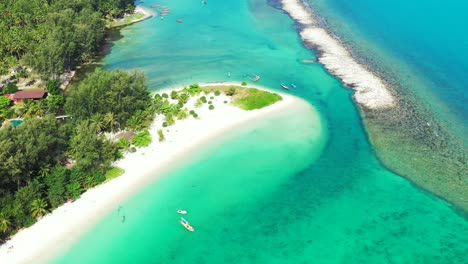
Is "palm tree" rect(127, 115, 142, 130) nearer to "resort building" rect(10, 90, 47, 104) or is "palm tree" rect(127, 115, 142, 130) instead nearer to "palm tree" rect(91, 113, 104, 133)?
"palm tree" rect(91, 113, 104, 133)

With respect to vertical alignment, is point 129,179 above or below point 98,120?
below

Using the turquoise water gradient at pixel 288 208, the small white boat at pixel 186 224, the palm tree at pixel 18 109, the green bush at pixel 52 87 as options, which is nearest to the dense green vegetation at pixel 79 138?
the green bush at pixel 52 87

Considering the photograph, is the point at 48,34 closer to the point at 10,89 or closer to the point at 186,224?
the point at 10,89

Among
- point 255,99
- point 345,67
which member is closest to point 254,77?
point 255,99

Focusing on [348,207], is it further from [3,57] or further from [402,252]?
[3,57]

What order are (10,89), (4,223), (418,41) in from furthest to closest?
(418,41) < (10,89) < (4,223)

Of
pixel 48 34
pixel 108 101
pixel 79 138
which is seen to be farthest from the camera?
pixel 48 34

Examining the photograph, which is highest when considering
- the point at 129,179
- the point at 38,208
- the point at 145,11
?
the point at 145,11

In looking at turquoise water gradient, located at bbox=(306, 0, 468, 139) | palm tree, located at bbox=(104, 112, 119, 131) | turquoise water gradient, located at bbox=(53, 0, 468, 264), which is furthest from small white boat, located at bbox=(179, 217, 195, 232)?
turquoise water gradient, located at bbox=(306, 0, 468, 139)
